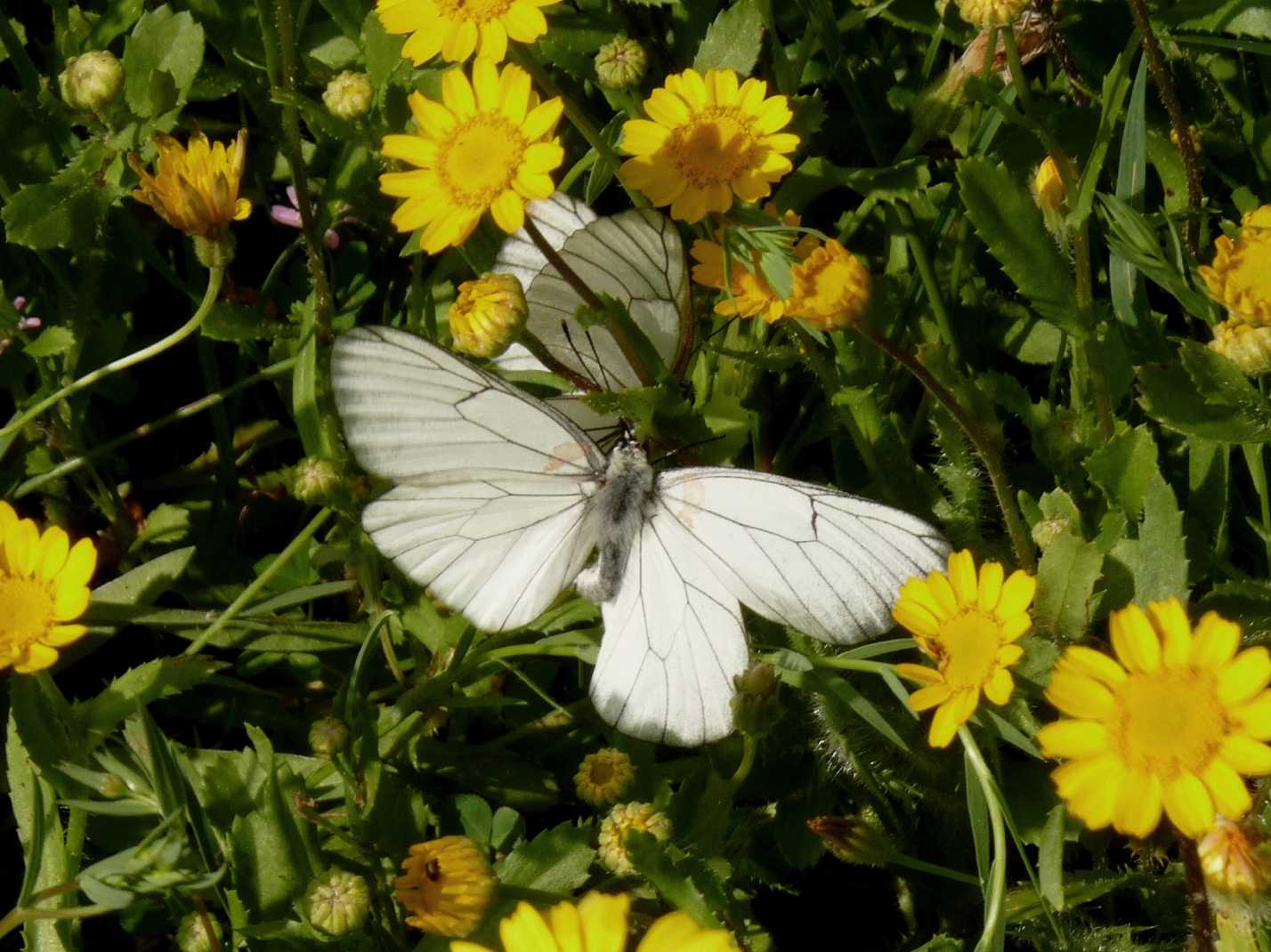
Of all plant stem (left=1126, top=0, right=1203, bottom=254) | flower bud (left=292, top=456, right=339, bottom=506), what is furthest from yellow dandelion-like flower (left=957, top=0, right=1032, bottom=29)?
flower bud (left=292, top=456, right=339, bottom=506)

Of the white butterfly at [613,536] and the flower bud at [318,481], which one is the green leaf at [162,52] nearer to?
the flower bud at [318,481]

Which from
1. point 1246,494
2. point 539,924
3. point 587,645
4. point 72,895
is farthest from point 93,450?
point 1246,494

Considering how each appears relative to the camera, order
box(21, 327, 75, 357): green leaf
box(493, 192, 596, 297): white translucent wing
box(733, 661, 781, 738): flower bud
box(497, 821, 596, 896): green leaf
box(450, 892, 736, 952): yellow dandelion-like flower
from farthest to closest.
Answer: box(21, 327, 75, 357): green leaf
box(493, 192, 596, 297): white translucent wing
box(497, 821, 596, 896): green leaf
box(733, 661, 781, 738): flower bud
box(450, 892, 736, 952): yellow dandelion-like flower

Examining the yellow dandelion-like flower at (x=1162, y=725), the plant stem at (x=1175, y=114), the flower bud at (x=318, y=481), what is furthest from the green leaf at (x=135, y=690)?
the plant stem at (x=1175, y=114)

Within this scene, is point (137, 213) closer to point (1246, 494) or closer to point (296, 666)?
point (296, 666)

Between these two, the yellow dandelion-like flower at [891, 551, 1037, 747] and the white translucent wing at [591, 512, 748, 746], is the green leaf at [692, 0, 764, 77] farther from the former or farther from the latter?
the yellow dandelion-like flower at [891, 551, 1037, 747]

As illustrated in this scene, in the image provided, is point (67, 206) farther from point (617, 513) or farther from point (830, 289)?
point (830, 289)
